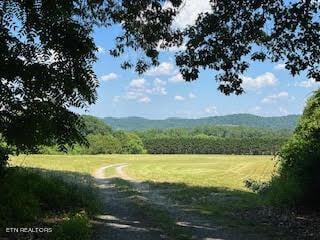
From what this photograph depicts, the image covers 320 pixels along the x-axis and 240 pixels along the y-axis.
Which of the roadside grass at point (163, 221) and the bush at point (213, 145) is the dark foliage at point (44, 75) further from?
the bush at point (213, 145)

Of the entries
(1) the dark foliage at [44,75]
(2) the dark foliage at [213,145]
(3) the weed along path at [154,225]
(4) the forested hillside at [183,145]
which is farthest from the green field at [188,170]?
(2) the dark foliage at [213,145]

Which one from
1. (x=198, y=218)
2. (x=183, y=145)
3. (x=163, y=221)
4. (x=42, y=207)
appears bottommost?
(x=198, y=218)

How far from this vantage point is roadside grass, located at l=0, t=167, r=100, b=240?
1067 centimetres

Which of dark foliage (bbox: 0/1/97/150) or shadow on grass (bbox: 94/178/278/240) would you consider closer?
dark foliage (bbox: 0/1/97/150)

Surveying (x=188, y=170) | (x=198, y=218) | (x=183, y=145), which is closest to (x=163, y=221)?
(x=198, y=218)

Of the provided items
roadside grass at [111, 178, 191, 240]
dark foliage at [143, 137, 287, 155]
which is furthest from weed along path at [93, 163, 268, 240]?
dark foliage at [143, 137, 287, 155]

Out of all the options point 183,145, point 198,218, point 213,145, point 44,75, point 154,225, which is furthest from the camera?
point 183,145

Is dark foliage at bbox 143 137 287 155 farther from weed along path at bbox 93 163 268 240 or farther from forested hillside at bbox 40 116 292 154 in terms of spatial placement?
weed along path at bbox 93 163 268 240

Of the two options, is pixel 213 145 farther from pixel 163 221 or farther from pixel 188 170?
pixel 163 221

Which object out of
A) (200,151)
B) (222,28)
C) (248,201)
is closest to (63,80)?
(222,28)

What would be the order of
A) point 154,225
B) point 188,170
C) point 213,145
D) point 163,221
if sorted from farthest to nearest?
point 213,145 → point 188,170 → point 163,221 → point 154,225

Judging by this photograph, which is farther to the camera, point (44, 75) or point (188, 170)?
point (188, 170)

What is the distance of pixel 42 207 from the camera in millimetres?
14172

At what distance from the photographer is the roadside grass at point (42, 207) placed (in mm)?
10672
